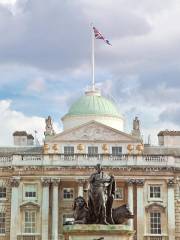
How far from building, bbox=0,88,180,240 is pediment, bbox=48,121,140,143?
2.13 feet

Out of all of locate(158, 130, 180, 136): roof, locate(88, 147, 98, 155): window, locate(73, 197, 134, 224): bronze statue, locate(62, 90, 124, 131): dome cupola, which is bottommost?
locate(73, 197, 134, 224): bronze statue

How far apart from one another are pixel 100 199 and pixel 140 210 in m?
43.3

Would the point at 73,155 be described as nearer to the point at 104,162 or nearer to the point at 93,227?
the point at 104,162

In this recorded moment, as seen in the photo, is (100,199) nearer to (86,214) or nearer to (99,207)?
(99,207)

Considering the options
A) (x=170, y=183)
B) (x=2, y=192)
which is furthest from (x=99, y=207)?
(x=2, y=192)

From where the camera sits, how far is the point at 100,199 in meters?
34.2

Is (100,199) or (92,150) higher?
(92,150)

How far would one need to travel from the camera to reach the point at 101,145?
262 feet

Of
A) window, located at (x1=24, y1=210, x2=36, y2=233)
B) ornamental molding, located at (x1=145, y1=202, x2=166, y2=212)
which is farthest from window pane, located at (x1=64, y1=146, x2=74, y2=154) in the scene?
ornamental molding, located at (x1=145, y1=202, x2=166, y2=212)

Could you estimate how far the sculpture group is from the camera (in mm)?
34062

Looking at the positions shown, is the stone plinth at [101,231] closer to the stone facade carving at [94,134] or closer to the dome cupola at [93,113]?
the stone facade carving at [94,134]

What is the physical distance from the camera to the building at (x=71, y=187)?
76.4 metres

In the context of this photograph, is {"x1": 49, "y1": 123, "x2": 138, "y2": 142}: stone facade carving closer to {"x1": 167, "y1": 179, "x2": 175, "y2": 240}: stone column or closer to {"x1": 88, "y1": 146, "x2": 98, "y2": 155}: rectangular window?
{"x1": 88, "y1": 146, "x2": 98, "y2": 155}: rectangular window

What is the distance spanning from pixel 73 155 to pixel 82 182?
2.93 m
